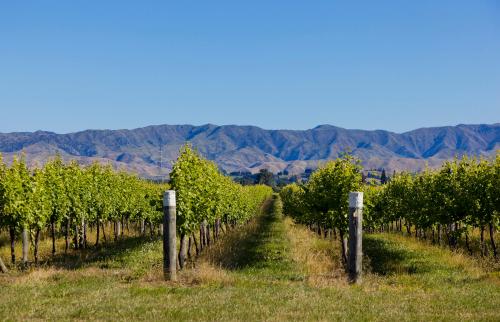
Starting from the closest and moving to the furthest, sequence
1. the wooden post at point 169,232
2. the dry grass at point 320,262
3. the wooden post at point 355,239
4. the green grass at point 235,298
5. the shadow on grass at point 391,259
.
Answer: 1. the green grass at point 235,298
2. the wooden post at point 169,232
3. the wooden post at point 355,239
4. the dry grass at point 320,262
5. the shadow on grass at point 391,259

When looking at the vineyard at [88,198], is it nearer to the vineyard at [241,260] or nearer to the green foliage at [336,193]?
Answer: the vineyard at [241,260]

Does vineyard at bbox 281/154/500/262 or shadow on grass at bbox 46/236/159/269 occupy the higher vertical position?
vineyard at bbox 281/154/500/262

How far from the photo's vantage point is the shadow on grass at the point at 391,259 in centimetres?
2048

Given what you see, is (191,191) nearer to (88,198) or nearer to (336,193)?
(336,193)

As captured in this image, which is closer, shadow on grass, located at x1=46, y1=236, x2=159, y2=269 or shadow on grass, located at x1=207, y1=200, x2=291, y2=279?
shadow on grass, located at x1=207, y1=200, x2=291, y2=279

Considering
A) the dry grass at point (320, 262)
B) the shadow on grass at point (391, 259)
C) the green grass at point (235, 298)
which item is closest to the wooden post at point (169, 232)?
the green grass at point (235, 298)

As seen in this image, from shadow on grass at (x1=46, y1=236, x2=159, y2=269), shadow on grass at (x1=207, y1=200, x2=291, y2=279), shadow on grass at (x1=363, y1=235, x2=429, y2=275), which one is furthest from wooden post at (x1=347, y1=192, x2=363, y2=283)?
shadow on grass at (x1=46, y1=236, x2=159, y2=269)

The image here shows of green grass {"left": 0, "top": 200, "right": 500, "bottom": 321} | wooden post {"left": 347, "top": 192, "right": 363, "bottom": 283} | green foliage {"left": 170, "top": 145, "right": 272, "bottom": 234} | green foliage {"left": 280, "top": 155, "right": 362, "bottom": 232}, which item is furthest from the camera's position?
green foliage {"left": 280, "top": 155, "right": 362, "bottom": 232}

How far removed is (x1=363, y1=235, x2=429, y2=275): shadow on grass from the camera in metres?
20.5

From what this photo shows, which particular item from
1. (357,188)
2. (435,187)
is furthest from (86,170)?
(435,187)

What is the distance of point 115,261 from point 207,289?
1198 centimetres

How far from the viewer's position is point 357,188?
2227 centimetres

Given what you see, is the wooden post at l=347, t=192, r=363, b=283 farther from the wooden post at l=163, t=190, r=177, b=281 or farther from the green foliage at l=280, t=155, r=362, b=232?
the green foliage at l=280, t=155, r=362, b=232

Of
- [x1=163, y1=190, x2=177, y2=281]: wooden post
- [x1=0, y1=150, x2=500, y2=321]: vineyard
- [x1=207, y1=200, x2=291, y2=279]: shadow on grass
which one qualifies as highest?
[x1=163, y1=190, x2=177, y2=281]: wooden post
